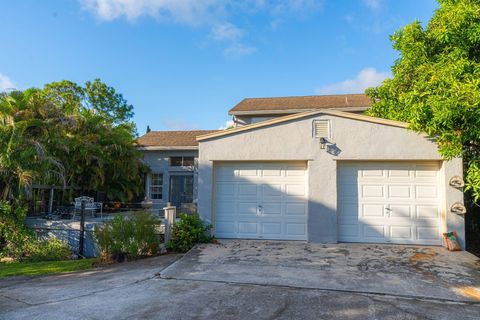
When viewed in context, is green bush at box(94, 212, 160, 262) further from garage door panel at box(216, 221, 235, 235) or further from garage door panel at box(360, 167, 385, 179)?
garage door panel at box(360, 167, 385, 179)

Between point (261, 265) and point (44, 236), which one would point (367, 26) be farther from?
point (44, 236)

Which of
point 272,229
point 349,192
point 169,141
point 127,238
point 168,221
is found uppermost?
point 169,141

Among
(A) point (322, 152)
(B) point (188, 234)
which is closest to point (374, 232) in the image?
(A) point (322, 152)

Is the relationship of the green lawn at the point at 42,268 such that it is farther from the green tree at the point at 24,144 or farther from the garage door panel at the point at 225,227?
the garage door panel at the point at 225,227

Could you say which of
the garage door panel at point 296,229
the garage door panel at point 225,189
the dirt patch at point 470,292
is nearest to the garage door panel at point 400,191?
the garage door panel at point 296,229

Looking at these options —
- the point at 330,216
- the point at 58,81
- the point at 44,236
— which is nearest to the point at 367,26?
the point at 330,216

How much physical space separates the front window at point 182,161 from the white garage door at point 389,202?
10.2 m

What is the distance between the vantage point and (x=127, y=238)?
26.5ft

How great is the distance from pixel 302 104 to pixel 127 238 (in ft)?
42.4

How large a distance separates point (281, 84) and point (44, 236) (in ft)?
53.7

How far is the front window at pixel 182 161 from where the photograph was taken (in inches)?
→ 678

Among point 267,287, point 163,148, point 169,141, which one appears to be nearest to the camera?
point 267,287

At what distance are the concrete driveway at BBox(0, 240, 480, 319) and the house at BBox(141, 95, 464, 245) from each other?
0.84m

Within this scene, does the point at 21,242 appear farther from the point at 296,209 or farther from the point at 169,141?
the point at 169,141
